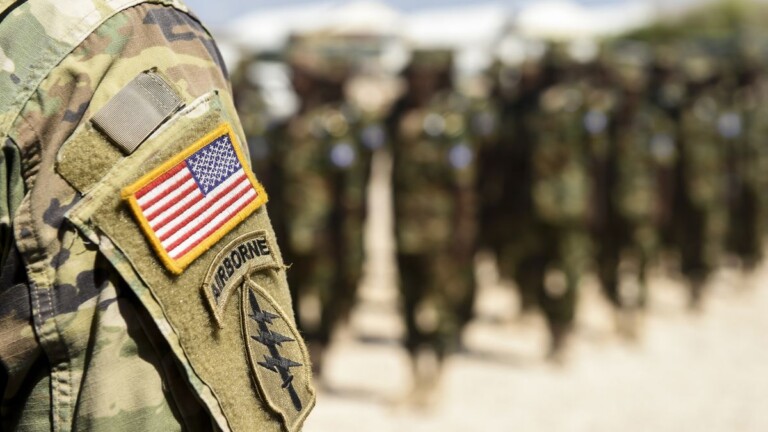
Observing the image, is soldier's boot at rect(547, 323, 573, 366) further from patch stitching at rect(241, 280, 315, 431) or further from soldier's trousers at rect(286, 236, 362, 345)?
patch stitching at rect(241, 280, 315, 431)

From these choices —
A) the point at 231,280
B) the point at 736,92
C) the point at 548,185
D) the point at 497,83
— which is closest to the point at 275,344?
the point at 231,280

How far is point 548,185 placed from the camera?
237 inches

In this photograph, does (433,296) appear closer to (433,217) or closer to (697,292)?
(433,217)

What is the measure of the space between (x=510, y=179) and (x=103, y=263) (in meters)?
5.82

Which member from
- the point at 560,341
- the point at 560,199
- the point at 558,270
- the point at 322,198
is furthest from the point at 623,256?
the point at 322,198

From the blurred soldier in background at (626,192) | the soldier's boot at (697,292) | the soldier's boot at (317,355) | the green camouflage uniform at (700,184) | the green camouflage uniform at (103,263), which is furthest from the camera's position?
the soldier's boot at (697,292)

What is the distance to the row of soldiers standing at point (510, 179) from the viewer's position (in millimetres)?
5199

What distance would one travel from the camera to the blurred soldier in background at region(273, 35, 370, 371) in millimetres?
5441

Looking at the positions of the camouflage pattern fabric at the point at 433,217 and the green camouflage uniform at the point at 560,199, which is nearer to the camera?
the camouflage pattern fabric at the point at 433,217

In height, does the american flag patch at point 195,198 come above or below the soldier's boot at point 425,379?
above

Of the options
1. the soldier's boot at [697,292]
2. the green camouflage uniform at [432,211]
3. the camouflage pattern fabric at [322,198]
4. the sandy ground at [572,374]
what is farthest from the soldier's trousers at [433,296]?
the soldier's boot at [697,292]

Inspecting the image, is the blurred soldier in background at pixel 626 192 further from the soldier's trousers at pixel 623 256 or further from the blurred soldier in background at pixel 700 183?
the blurred soldier in background at pixel 700 183

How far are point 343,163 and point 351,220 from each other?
50cm

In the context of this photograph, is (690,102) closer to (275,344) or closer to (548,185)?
(548,185)
